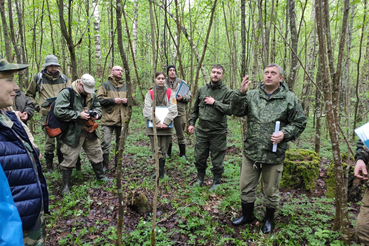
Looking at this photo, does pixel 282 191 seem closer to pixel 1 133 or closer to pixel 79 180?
pixel 79 180

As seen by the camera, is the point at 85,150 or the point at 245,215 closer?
the point at 245,215

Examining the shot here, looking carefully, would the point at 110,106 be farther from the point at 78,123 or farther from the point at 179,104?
the point at 179,104

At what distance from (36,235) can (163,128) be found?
3.14 meters

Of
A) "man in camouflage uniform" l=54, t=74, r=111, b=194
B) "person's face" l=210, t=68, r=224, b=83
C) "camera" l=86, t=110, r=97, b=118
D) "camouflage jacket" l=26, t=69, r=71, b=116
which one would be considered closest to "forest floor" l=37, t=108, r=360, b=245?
"man in camouflage uniform" l=54, t=74, r=111, b=194

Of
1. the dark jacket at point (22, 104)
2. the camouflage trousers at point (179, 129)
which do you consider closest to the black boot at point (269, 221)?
the camouflage trousers at point (179, 129)

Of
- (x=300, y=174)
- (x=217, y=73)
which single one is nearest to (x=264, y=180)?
(x=300, y=174)

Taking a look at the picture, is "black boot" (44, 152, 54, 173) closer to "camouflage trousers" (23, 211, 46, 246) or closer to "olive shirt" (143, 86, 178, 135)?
"olive shirt" (143, 86, 178, 135)

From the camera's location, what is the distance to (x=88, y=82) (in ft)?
13.9

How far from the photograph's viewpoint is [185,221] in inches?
138

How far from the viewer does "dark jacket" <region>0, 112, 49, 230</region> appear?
1.59 meters

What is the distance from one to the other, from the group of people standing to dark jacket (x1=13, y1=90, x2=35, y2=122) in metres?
Result: 0.11

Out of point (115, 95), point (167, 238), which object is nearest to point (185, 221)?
point (167, 238)

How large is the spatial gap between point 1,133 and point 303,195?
468 cm

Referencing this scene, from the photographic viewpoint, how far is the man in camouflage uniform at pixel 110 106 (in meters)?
5.31
